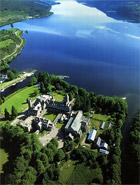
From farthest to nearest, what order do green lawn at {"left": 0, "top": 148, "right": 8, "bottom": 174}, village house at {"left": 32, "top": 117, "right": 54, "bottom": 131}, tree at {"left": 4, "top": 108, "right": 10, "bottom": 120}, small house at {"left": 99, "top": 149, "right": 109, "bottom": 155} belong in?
tree at {"left": 4, "top": 108, "right": 10, "bottom": 120} < village house at {"left": 32, "top": 117, "right": 54, "bottom": 131} < small house at {"left": 99, "top": 149, "right": 109, "bottom": 155} < green lawn at {"left": 0, "top": 148, "right": 8, "bottom": 174}

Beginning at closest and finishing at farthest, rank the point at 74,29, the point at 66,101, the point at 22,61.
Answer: the point at 66,101 → the point at 22,61 → the point at 74,29

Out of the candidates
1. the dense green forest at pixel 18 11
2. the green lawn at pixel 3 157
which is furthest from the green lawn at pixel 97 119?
the dense green forest at pixel 18 11

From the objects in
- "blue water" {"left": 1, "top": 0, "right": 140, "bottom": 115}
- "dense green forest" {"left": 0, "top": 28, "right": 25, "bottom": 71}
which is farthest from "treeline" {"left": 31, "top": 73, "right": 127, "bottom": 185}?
"dense green forest" {"left": 0, "top": 28, "right": 25, "bottom": 71}

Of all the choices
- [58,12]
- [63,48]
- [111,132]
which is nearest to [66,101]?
[111,132]

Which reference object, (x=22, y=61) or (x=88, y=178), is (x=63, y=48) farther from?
(x=88, y=178)

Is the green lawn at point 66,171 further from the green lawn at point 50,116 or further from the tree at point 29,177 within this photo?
the green lawn at point 50,116

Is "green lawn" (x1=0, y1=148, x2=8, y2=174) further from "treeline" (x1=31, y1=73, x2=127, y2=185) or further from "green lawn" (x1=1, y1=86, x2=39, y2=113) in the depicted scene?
"green lawn" (x1=1, y1=86, x2=39, y2=113)

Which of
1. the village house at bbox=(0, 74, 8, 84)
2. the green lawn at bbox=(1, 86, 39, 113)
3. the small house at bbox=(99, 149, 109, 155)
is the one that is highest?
the village house at bbox=(0, 74, 8, 84)
